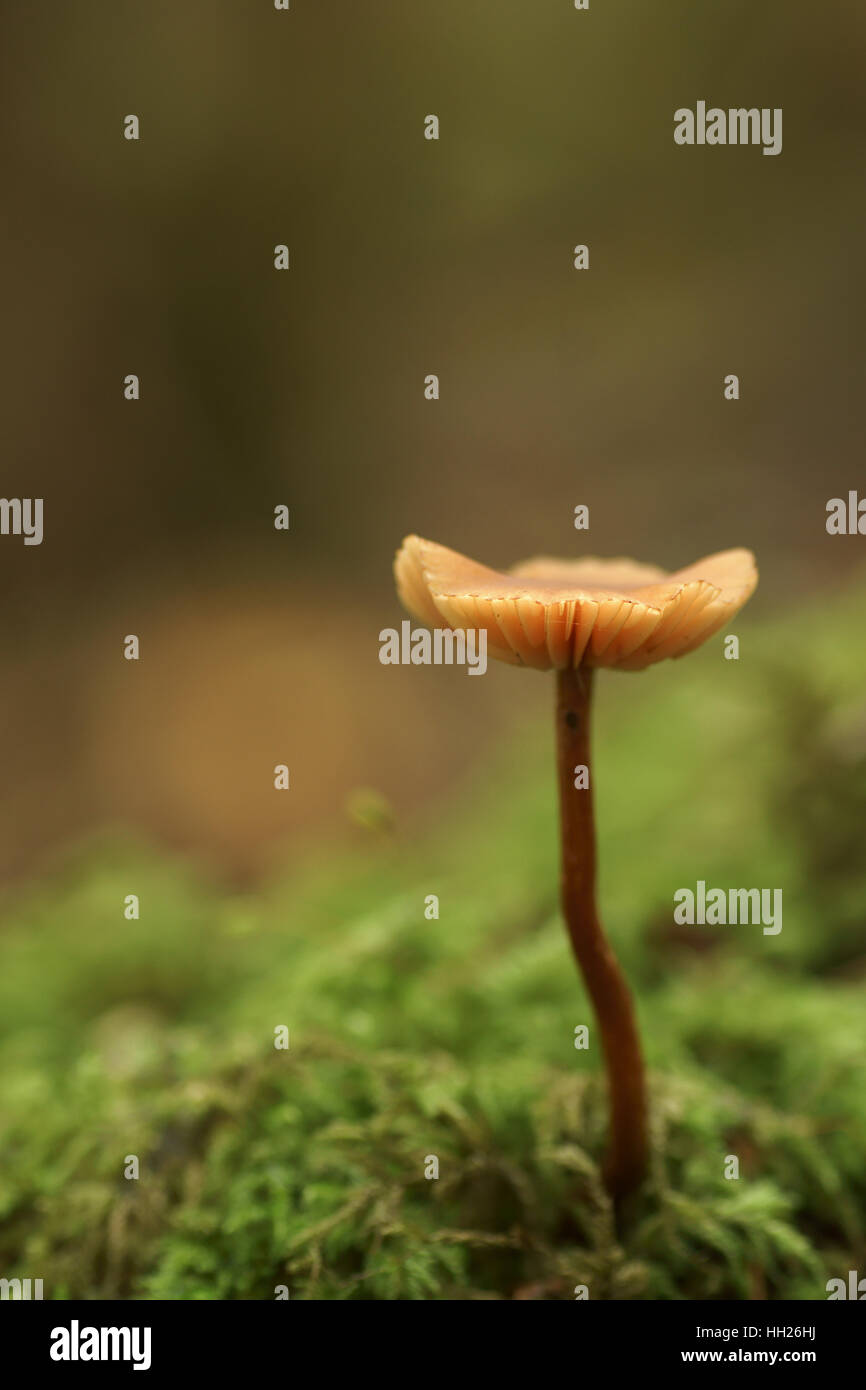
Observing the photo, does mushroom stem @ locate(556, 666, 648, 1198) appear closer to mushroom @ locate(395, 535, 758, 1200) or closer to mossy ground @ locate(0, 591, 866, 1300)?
mushroom @ locate(395, 535, 758, 1200)

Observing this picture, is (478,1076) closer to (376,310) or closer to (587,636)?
(587,636)

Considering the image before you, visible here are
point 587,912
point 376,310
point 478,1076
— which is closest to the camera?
point 587,912

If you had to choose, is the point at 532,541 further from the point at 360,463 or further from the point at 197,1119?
the point at 197,1119

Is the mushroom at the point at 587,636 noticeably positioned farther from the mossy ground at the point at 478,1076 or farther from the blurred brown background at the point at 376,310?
the blurred brown background at the point at 376,310

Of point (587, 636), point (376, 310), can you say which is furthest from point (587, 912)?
point (376, 310)

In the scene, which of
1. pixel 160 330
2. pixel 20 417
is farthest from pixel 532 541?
pixel 20 417

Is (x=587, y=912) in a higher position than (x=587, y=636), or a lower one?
lower

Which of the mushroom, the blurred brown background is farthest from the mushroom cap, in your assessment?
the blurred brown background
